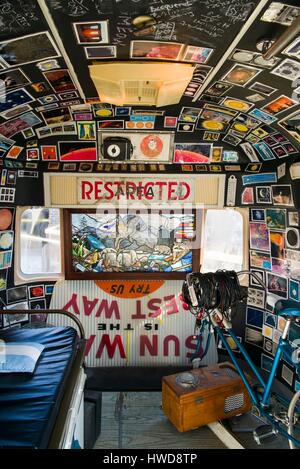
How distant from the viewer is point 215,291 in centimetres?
287

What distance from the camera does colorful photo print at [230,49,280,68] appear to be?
67.9 inches

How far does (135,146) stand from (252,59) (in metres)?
1.88

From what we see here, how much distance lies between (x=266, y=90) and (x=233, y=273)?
1.59 metres

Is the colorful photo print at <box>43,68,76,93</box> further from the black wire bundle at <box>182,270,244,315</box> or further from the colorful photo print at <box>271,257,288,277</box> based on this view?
the colorful photo print at <box>271,257,288,277</box>

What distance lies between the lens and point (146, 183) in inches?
151

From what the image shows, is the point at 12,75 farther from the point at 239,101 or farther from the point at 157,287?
the point at 157,287

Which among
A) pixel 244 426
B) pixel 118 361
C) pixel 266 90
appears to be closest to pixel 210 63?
pixel 266 90

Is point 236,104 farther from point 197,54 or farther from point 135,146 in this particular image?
point 135,146

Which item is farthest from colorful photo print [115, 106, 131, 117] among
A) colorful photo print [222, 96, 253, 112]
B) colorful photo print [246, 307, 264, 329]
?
colorful photo print [246, 307, 264, 329]

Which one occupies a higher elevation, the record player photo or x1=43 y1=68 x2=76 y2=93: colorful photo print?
x1=43 y1=68 x2=76 y2=93: colorful photo print

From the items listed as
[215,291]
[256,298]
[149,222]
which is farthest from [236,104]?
[256,298]

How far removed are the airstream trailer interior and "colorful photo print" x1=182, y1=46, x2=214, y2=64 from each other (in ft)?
0.06

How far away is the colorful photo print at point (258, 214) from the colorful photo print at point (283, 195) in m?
0.22

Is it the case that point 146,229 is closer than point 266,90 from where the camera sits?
No
